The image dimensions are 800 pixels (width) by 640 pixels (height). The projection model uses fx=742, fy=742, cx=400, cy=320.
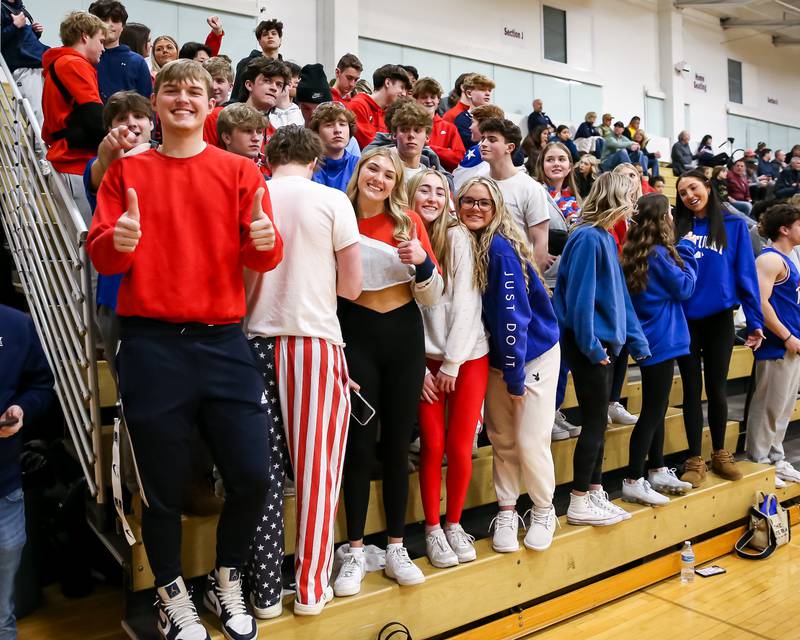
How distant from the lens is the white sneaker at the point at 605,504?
3225 millimetres

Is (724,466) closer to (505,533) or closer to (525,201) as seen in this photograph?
(505,533)

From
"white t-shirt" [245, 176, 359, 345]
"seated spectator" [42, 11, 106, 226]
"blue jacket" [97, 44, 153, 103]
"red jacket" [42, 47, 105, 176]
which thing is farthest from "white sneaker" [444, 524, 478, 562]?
"blue jacket" [97, 44, 153, 103]

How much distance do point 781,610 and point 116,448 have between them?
2709 mm

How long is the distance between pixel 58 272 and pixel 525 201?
2.05 meters

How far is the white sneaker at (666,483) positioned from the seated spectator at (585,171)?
2.83 meters

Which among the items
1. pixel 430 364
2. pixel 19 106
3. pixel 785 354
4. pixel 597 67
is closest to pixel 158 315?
pixel 430 364

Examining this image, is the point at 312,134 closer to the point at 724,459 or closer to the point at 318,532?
the point at 318,532

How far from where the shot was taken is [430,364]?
2.77m

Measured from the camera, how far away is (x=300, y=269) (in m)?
2.23

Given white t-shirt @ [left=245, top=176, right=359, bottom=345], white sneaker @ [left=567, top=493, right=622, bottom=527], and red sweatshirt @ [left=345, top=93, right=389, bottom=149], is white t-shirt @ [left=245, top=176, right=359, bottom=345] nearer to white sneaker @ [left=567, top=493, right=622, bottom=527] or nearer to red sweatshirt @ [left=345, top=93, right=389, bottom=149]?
white sneaker @ [left=567, top=493, right=622, bottom=527]

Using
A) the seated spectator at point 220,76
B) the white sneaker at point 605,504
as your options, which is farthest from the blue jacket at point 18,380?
the white sneaker at point 605,504

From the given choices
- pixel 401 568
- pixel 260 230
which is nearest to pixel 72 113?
pixel 260 230

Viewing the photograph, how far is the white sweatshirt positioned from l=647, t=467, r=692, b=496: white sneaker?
4.66 feet

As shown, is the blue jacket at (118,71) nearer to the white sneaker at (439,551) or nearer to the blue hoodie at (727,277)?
the white sneaker at (439,551)
